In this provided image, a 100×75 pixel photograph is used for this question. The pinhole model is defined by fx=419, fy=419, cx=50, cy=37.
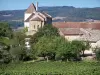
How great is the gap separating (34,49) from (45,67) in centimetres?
1354

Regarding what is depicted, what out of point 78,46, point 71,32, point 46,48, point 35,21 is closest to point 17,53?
point 46,48

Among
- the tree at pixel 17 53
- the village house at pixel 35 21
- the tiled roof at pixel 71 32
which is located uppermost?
the village house at pixel 35 21

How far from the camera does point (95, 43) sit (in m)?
76.2

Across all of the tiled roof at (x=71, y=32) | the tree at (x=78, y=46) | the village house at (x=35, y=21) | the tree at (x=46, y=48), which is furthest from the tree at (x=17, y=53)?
the village house at (x=35, y=21)

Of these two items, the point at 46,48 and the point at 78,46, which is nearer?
the point at 46,48

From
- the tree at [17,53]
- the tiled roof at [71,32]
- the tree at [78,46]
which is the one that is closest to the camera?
the tree at [17,53]

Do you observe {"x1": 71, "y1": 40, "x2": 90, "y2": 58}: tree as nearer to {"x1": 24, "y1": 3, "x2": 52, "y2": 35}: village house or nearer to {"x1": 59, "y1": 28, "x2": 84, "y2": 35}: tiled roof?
{"x1": 59, "y1": 28, "x2": 84, "y2": 35}: tiled roof

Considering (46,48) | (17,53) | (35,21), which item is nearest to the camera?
(17,53)

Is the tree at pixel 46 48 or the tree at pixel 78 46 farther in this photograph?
the tree at pixel 78 46

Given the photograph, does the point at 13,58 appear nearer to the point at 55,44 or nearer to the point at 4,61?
the point at 4,61

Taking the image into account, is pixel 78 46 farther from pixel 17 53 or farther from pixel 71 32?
pixel 71 32

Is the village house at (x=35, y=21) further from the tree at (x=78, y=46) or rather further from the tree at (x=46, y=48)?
the tree at (x=46, y=48)

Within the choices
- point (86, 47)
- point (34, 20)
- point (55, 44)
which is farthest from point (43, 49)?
point (34, 20)

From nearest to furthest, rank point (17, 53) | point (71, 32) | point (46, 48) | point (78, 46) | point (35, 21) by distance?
point (17, 53)
point (46, 48)
point (78, 46)
point (71, 32)
point (35, 21)
